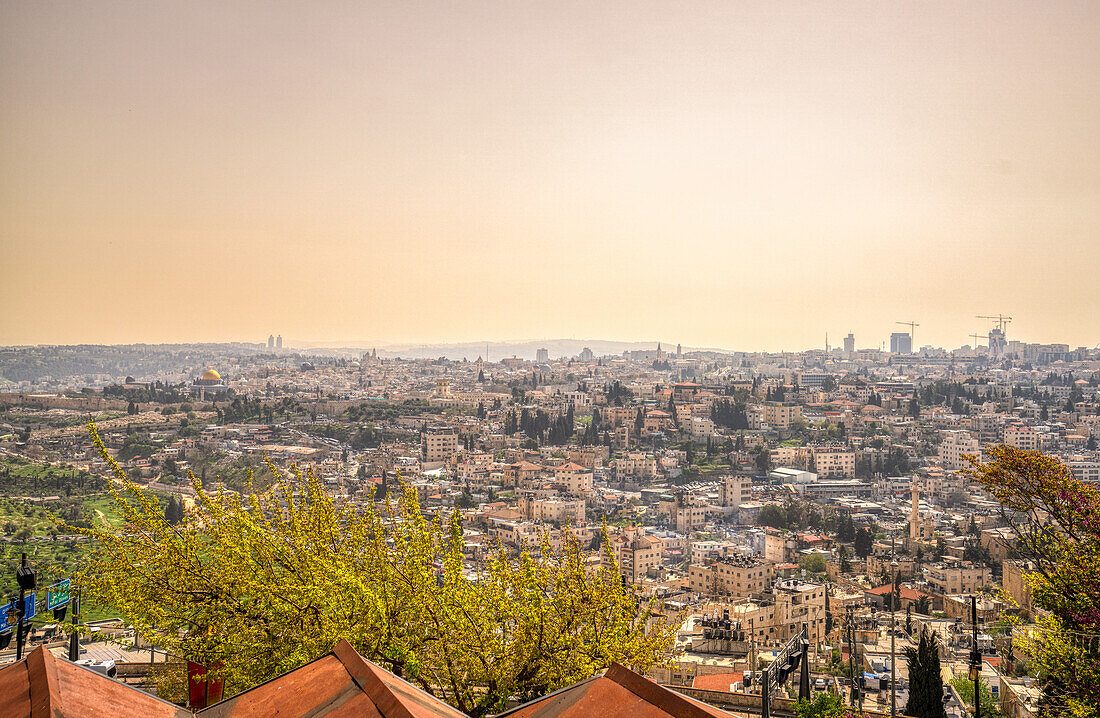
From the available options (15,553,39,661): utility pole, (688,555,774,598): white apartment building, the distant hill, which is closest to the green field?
(15,553,39,661): utility pole

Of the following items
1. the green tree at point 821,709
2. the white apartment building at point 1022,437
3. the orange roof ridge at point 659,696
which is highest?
the orange roof ridge at point 659,696

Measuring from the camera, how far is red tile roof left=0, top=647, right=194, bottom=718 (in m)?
2.09

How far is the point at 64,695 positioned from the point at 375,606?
207 centimetres

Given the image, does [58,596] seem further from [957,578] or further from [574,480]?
[574,480]

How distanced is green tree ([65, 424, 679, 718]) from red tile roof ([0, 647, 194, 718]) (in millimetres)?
1650

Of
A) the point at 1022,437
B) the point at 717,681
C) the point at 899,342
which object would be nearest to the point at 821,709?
the point at 717,681

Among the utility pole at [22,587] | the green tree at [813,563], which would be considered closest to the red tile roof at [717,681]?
the utility pole at [22,587]

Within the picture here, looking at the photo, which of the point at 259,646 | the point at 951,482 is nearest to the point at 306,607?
the point at 259,646

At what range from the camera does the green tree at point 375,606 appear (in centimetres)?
410

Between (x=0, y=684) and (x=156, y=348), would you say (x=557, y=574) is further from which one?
(x=156, y=348)

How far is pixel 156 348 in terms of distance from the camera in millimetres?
119812

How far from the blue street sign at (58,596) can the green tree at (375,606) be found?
10 cm

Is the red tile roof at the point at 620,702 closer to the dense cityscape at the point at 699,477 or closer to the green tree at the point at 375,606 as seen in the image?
the green tree at the point at 375,606

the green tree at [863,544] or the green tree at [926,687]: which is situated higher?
the green tree at [926,687]
